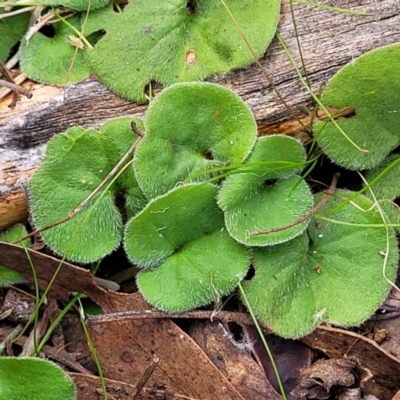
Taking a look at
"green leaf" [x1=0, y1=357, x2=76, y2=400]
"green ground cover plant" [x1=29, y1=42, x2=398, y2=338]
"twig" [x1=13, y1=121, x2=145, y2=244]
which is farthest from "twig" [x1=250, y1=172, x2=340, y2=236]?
"green leaf" [x1=0, y1=357, x2=76, y2=400]

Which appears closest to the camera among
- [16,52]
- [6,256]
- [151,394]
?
[151,394]

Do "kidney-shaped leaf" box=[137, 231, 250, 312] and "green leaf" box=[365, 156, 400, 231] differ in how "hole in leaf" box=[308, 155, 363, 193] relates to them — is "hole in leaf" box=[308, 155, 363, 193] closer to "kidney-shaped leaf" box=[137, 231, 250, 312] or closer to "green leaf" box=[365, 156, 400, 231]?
"green leaf" box=[365, 156, 400, 231]

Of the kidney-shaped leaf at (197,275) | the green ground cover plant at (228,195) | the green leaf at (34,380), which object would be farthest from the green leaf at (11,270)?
the kidney-shaped leaf at (197,275)

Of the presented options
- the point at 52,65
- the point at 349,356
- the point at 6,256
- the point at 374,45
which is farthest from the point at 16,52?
the point at 349,356

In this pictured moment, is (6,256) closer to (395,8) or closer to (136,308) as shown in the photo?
(136,308)

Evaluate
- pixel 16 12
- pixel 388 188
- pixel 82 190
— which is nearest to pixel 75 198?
pixel 82 190

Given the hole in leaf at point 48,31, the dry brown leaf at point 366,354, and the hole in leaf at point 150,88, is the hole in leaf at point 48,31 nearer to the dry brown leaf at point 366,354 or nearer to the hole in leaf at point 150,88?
the hole in leaf at point 150,88
